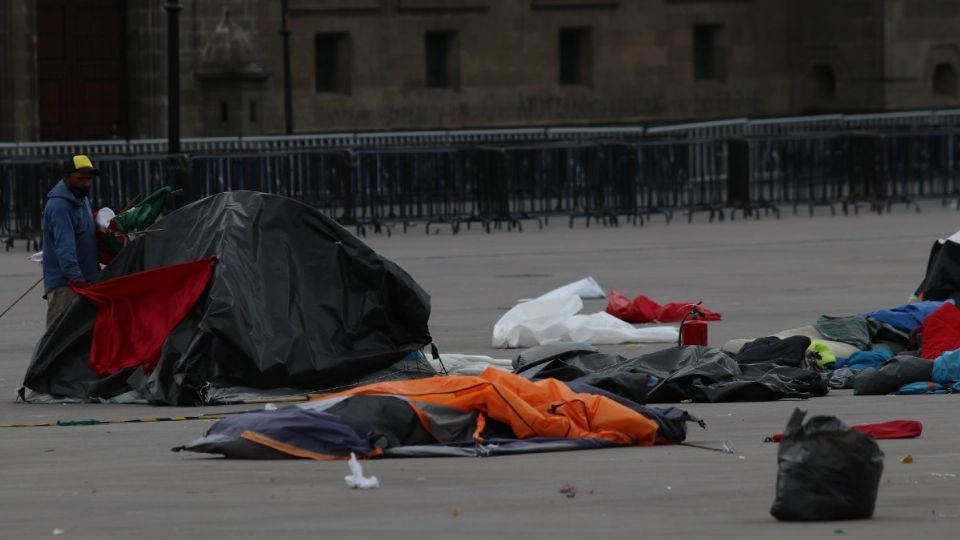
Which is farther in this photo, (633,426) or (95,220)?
(95,220)

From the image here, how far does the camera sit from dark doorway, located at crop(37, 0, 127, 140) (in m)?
43.7

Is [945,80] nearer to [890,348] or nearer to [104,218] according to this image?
[890,348]

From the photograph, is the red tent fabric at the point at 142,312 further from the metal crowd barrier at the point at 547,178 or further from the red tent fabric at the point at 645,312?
the metal crowd barrier at the point at 547,178

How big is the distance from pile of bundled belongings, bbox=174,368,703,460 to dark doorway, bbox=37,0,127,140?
32551 millimetres

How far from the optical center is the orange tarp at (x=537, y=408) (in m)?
11.8

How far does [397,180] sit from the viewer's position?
3191 centimetres

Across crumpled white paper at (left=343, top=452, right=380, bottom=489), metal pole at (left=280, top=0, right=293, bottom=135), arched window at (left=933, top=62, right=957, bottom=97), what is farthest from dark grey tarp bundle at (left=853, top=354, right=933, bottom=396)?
arched window at (left=933, top=62, right=957, bottom=97)

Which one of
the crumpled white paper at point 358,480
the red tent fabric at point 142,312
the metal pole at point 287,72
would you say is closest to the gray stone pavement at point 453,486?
the crumpled white paper at point 358,480

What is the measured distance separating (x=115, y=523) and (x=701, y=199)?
24817mm

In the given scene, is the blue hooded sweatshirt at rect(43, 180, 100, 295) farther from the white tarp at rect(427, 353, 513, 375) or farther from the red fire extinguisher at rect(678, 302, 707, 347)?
the red fire extinguisher at rect(678, 302, 707, 347)

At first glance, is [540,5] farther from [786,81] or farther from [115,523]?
[115,523]

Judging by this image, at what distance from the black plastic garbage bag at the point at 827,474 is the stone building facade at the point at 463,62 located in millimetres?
33548

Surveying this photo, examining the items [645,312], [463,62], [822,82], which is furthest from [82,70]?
[645,312]

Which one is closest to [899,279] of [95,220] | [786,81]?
[95,220]
